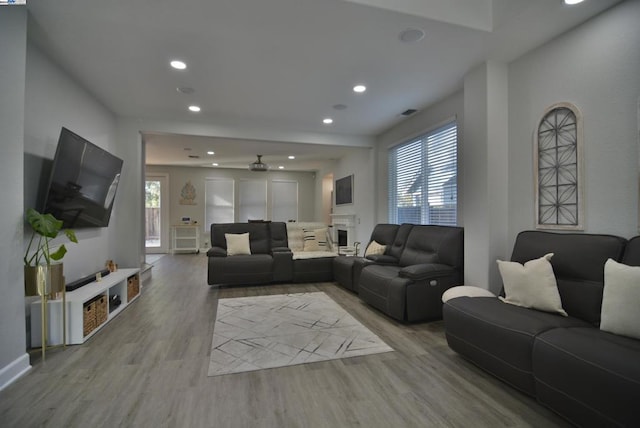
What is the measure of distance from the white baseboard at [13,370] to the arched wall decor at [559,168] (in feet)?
14.5

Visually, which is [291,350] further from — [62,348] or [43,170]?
[43,170]

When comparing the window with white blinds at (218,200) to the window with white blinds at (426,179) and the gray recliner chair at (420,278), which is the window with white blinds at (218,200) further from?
the gray recliner chair at (420,278)

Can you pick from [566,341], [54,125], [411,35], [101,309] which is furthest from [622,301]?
[54,125]

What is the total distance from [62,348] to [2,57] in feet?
7.68

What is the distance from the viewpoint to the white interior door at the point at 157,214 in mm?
8680

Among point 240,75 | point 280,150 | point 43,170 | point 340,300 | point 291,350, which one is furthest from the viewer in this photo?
point 280,150

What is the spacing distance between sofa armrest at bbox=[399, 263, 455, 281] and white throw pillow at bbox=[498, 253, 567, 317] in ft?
2.73

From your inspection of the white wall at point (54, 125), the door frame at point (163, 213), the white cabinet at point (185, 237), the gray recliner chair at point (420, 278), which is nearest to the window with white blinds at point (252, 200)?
the white cabinet at point (185, 237)

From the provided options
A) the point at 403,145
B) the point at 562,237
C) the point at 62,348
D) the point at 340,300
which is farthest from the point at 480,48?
the point at 62,348

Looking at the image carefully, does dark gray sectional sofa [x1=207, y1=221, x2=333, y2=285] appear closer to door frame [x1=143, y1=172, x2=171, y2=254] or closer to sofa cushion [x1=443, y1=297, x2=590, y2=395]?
sofa cushion [x1=443, y1=297, x2=590, y2=395]

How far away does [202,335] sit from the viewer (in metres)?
2.77

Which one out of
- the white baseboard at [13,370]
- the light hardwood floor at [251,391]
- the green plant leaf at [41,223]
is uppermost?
the green plant leaf at [41,223]

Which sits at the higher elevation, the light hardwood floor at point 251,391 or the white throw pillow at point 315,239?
the white throw pillow at point 315,239

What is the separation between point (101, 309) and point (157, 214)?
255 inches
